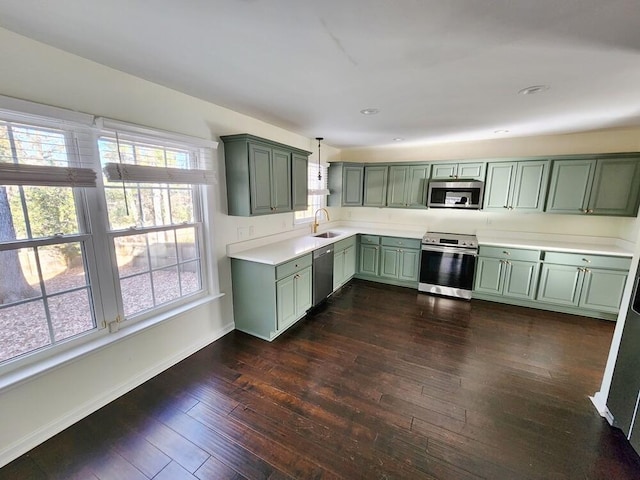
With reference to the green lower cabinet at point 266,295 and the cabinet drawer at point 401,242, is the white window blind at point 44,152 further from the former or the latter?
the cabinet drawer at point 401,242

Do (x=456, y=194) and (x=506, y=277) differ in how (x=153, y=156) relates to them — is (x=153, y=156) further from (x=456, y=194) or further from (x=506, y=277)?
(x=506, y=277)

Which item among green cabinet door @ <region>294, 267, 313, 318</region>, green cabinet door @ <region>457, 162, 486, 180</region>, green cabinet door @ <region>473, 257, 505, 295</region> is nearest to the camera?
green cabinet door @ <region>294, 267, 313, 318</region>

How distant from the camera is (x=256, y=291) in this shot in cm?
280

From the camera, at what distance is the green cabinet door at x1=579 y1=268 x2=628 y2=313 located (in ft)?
10.5

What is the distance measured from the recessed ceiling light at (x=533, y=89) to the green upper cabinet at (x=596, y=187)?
2032mm

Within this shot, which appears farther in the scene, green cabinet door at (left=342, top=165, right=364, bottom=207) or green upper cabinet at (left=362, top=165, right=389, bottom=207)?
green cabinet door at (left=342, top=165, right=364, bottom=207)

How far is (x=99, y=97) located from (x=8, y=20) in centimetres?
50

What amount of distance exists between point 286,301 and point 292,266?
387mm

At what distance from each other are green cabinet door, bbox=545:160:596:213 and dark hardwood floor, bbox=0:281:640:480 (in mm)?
1618

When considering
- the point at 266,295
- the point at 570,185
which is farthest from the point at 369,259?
the point at 570,185

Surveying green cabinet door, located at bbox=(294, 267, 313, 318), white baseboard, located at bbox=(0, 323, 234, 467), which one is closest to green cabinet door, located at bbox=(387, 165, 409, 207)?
green cabinet door, located at bbox=(294, 267, 313, 318)

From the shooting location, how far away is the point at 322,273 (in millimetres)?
3570

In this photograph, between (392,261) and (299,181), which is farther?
(392,261)

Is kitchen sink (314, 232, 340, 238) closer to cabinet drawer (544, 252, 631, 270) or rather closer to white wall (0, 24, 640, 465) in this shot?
white wall (0, 24, 640, 465)
